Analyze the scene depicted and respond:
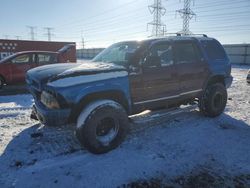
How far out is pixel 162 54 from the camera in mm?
5168

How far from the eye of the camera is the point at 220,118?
20.4 ft

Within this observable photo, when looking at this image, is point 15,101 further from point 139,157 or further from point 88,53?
point 88,53

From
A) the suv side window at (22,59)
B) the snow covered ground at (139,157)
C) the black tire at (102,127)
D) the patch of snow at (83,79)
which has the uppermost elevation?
the suv side window at (22,59)

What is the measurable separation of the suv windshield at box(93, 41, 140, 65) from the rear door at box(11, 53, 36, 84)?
20.0 feet

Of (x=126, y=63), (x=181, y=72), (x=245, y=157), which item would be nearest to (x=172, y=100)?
(x=181, y=72)

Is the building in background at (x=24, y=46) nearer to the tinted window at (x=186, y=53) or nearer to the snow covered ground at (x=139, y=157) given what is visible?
the tinted window at (x=186, y=53)

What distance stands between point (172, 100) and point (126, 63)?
1448 millimetres

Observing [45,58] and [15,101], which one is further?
[45,58]

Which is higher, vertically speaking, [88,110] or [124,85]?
[124,85]

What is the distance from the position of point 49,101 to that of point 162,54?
251 centimetres

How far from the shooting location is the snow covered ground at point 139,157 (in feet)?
11.3

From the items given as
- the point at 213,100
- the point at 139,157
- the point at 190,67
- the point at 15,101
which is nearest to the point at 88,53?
the point at 15,101

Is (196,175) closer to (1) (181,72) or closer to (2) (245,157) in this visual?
(2) (245,157)

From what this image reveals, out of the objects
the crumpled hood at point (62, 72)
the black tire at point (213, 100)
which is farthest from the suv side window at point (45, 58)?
the black tire at point (213, 100)
